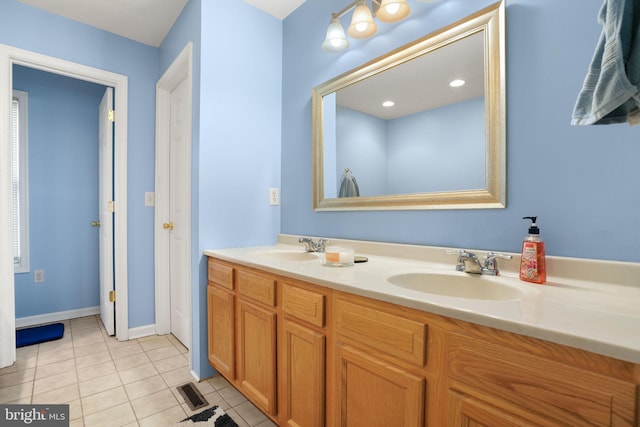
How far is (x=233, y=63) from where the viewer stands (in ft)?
6.52

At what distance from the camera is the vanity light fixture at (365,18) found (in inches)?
52.6

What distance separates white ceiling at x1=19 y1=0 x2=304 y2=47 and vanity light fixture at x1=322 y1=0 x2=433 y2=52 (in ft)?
2.21

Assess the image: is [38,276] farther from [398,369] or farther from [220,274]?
[398,369]

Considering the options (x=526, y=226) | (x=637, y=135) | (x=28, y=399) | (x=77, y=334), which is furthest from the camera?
(x=77, y=334)

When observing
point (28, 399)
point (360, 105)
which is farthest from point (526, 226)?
point (28, 399)

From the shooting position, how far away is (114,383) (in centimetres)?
181

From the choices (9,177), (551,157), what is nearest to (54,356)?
(9,177)

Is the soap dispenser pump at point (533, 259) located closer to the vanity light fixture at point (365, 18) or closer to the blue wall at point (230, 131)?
the vanity light fixture at point (365, 18)

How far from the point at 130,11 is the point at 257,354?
8.17 ft

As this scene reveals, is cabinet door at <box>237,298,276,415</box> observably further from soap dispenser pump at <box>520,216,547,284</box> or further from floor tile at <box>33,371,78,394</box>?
floor tile at <box>33,371,78,394</box>

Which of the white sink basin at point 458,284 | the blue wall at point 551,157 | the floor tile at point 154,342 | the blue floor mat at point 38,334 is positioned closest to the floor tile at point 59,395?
Answer: the floor tile at point 154,342

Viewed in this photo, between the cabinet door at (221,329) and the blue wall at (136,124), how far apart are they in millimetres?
1089

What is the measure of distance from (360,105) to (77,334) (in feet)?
9.63

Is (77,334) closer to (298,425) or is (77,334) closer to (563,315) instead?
(298,425)
